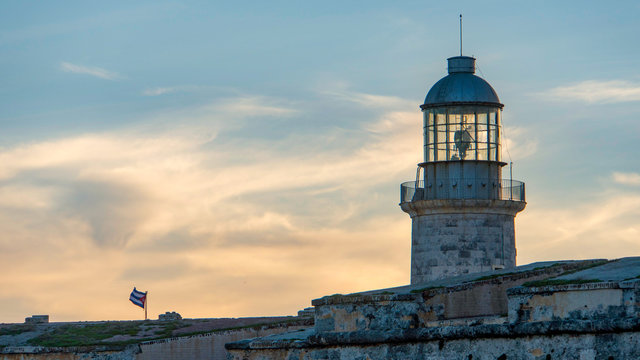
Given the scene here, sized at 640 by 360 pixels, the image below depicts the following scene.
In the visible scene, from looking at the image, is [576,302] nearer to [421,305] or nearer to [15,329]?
[421,305]

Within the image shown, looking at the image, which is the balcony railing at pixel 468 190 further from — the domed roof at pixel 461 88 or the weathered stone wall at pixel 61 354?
the weathered stone wall at pixel 61 354

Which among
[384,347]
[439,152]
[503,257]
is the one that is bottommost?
[384,347]

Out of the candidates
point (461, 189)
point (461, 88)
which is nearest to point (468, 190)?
point (461, 189)

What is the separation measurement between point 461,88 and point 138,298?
1107 centimetres

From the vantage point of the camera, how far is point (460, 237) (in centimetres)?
3462

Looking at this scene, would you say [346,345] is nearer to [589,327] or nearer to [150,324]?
[589,327]

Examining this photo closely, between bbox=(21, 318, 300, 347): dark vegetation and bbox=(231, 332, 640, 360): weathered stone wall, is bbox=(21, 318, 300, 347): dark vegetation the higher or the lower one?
the higher one

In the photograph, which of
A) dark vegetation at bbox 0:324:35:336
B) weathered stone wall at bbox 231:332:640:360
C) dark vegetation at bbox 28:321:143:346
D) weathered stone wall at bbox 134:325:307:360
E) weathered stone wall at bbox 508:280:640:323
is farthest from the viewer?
dark vegetation at bbox 0:324:35:336

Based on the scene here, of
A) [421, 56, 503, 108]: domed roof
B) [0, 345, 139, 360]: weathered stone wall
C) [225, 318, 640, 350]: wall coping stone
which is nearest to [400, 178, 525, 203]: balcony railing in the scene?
[421, 56, 503, 108]: domed roof

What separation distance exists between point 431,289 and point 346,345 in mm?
3573

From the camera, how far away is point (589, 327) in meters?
17.8

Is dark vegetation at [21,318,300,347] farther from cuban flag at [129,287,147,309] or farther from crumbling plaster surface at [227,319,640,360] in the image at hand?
crumbling plaster surface at [227,319,640,360]

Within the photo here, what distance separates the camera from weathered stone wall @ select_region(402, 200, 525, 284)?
34.3 meters

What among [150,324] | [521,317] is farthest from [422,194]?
[521,317]
